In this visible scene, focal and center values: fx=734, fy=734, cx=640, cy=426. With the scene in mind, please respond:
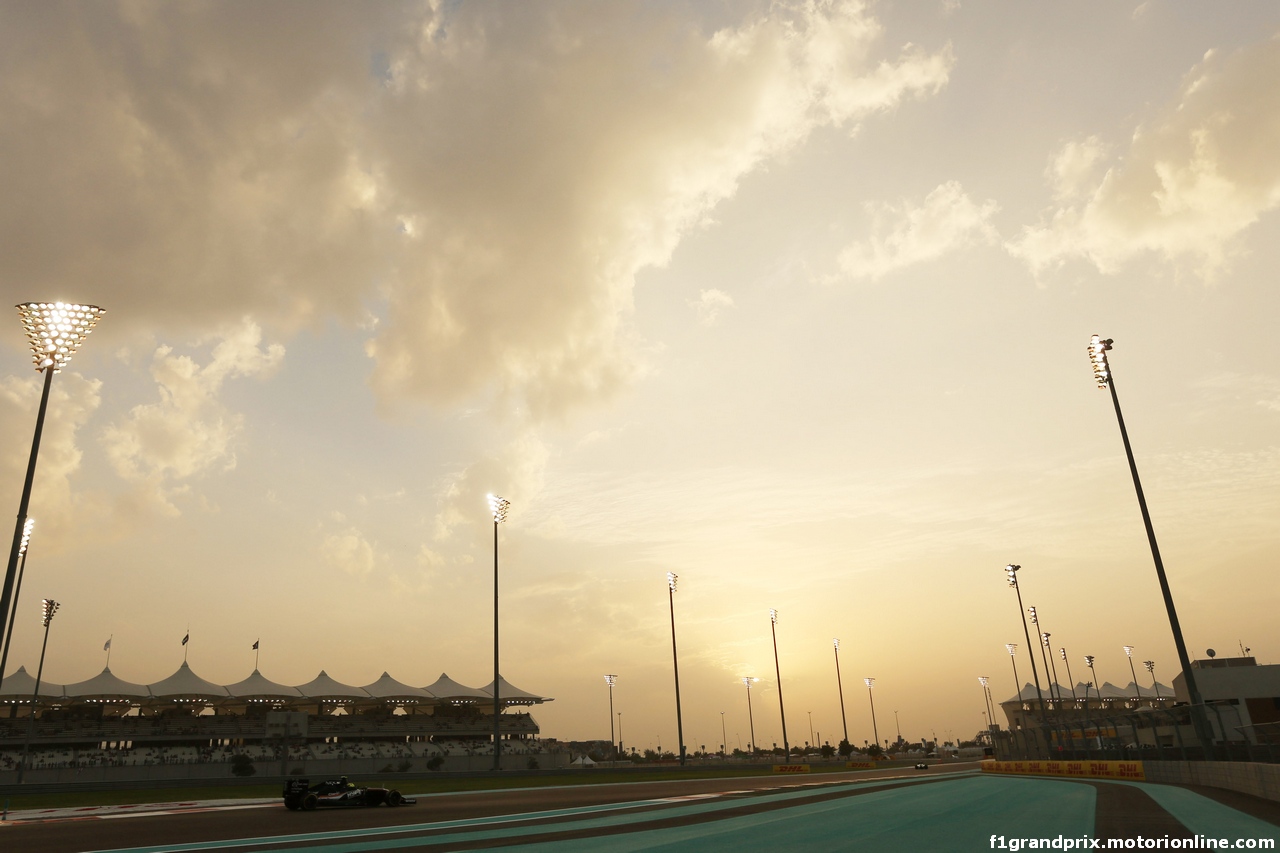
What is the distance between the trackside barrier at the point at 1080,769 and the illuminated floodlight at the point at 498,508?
35.4 metres

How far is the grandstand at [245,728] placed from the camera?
61594 millimetres

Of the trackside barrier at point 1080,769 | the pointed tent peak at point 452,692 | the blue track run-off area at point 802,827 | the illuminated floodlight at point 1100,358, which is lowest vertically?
the trackside barrier at point 1080,769

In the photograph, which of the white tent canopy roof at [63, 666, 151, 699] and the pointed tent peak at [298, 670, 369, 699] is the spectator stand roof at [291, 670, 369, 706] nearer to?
the pointed tent peak at [298, 670, 369, 699]

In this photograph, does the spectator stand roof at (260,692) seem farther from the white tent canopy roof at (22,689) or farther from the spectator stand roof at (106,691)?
the white tent canopy roof at (22,689)

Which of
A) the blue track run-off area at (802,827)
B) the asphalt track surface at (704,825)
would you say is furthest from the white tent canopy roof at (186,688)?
the blue track run-off area at (802,827)

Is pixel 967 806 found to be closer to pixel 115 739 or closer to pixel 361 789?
pixel 361 789

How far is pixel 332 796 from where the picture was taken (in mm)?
25828

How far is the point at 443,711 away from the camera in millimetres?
90250

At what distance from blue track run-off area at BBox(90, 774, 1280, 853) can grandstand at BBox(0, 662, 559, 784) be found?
156ft

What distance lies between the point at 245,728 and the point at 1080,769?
74.5 metres

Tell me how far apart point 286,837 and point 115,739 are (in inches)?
2862

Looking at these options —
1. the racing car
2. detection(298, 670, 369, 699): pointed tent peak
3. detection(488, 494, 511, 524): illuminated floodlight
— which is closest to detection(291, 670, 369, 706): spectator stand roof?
detection(298, 670, 369, 699): pointed tent peak

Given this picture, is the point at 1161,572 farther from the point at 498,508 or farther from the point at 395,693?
the point at 395,693

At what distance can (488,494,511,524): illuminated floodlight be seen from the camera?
49812 millimetres
